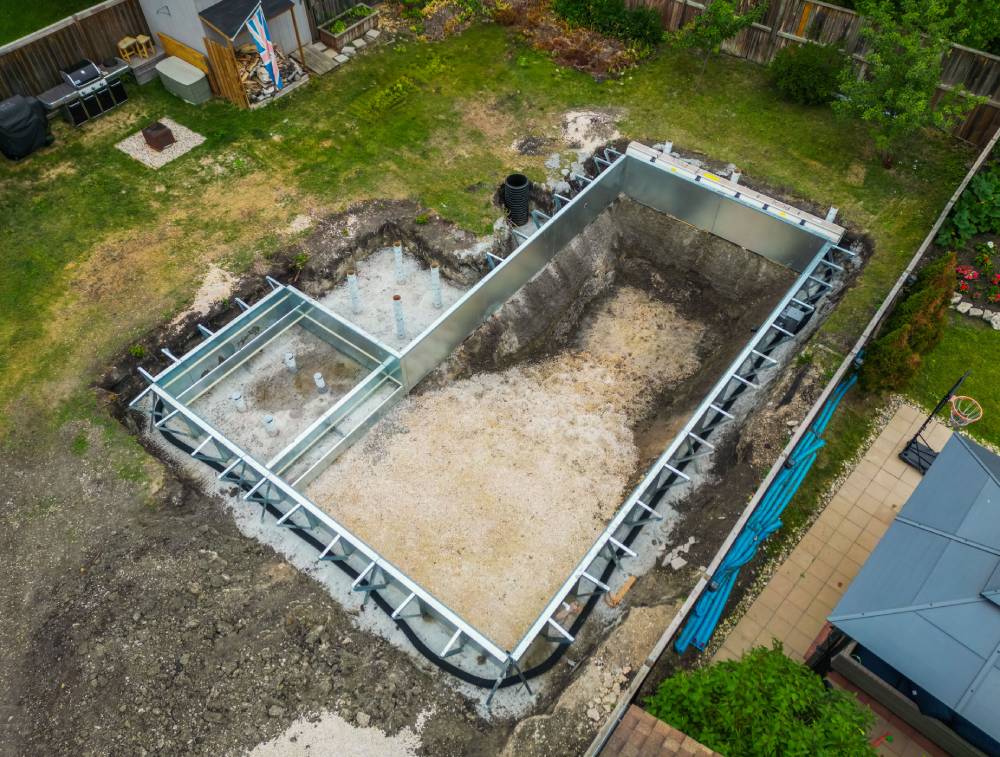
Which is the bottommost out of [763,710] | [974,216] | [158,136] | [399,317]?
[399,317]

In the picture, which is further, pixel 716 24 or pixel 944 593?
pixel 716 24

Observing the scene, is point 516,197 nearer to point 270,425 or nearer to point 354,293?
point 354,293

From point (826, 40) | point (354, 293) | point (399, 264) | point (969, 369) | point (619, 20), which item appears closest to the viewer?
point (969, 369)

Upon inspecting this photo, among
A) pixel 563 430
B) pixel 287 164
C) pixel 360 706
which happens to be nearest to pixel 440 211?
pixel 287 164

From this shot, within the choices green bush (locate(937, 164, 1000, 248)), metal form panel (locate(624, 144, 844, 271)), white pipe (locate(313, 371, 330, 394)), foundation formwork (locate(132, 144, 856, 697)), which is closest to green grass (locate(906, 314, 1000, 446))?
green bush (locate(937, 164, 1000, 248))

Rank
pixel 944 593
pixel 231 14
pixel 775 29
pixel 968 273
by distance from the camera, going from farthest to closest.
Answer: pixel 775 29 → pixel 231 14 → pixel 968 273 → pixel 944 593

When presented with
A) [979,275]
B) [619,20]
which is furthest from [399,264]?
[979,275]

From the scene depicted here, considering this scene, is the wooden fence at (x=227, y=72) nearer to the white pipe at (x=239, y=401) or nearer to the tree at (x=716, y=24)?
the white pipe at (x=239, y=401)
